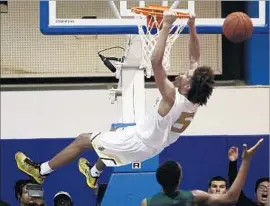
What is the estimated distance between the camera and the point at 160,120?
15.5 feet

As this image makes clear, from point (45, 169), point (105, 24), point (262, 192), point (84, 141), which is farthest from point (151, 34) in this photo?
point (262, 192)

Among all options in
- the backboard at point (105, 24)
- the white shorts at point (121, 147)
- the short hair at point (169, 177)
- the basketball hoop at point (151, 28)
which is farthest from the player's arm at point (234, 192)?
the backboard at point (105, 24)

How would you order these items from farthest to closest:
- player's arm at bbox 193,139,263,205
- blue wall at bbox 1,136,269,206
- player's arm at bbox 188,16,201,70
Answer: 1. blue wall at bbox 1,136,269,206
2. player's arm at bbox 188,16,201,70
3. player's arm at bbox 193,139,263,205

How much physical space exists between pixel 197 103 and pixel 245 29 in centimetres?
64

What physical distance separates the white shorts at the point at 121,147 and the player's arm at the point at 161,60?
43 centimetres

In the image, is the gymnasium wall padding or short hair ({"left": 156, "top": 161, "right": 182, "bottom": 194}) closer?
short hair ({"left": 156, "top": 161, "right": 182, "bottom": 194})

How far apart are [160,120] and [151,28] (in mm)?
Result: 841

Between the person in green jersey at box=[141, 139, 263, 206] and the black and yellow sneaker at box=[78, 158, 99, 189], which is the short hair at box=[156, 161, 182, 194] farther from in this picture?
the black and yellow sneaker at box=[78, 158, 99, 189]

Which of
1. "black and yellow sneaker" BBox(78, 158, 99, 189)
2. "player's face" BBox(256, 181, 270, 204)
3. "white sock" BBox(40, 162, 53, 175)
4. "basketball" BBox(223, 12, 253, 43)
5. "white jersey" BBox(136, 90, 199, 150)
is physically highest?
"basketball" BBox(223, 12, 253, 43)

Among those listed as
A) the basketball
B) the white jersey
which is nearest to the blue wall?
the white jersey

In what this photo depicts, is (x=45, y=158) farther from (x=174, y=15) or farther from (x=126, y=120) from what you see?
(x=174, y=15)

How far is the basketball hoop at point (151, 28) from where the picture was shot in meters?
5.18

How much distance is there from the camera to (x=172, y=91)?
4629 mm

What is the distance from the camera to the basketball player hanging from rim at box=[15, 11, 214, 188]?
4590 mm
